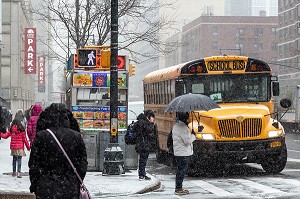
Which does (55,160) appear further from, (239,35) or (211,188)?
(239,35)

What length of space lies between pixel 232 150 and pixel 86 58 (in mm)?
4503

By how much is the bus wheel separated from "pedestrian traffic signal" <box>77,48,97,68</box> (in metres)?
5.04

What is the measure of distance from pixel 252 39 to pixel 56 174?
132919 mm

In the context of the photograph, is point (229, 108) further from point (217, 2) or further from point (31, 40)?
point (217, 2)

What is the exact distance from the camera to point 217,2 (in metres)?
191

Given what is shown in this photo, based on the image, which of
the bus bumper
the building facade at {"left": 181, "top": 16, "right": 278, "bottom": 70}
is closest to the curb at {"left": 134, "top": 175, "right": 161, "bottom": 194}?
the bus bumper

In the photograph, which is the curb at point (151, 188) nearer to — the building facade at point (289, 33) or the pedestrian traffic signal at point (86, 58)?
the pedestrian traffic signal at point (86, 58)

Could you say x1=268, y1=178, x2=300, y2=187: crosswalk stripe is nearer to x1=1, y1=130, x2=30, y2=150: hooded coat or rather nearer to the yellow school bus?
the yellow school bus

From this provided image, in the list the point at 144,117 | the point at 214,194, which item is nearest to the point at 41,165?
the point at 214,194

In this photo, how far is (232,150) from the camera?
681 inches

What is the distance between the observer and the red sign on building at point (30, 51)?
229ft

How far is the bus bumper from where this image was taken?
56.5 feet

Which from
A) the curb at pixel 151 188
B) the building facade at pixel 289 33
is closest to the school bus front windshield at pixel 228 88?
the curb at pixel 151 188

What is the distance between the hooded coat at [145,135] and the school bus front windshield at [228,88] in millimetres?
2636
